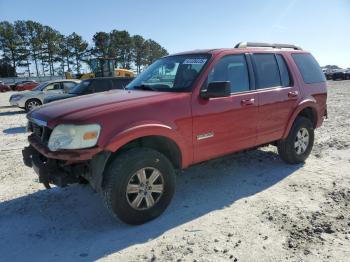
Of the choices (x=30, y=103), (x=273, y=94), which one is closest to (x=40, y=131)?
(x=273, y=94)

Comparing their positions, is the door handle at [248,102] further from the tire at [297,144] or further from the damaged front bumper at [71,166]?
the damaged front bumper at [71,166]

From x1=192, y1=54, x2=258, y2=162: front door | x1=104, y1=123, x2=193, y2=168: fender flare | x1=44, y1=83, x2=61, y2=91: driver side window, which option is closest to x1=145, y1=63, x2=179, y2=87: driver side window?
x1=192, y1=54, x2=258, y2=162: front door

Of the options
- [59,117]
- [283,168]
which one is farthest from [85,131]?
[283,168]

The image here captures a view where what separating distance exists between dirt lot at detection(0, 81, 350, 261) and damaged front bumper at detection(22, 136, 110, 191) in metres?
0.60

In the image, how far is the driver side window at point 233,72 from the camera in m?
4.77

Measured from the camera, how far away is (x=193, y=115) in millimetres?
4383

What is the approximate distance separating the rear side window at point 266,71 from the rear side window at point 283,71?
0.10 meters

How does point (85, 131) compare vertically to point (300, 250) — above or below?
above

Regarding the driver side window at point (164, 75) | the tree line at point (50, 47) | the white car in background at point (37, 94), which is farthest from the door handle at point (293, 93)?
the tree line at point (50, 47)

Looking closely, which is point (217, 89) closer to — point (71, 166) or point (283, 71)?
point (71, 166)

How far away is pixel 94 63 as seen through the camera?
1199 inches

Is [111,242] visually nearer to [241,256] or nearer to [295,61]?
[241,256]

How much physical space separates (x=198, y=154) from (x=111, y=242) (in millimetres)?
1517

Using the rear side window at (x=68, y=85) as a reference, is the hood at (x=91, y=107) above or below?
above
